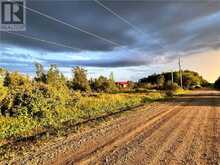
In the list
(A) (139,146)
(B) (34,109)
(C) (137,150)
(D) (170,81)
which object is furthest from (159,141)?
(D) (170,81)

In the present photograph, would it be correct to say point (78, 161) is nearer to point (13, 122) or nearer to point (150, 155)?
point (150, 155)

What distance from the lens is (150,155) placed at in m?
8.23

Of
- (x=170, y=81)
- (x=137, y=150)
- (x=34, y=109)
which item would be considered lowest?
(x=137, y=150)

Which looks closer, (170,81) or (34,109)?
(34,109)

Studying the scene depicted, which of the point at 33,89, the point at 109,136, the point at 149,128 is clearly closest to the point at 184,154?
the point at 109,136

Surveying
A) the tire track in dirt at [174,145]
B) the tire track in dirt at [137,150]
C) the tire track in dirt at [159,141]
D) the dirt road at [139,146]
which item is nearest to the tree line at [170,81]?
the tire track in dirt at [159,141]

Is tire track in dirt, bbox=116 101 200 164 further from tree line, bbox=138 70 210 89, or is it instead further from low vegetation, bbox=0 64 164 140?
tree line, bbox=138 70 210 89

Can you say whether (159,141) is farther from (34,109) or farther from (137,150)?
(34,109)

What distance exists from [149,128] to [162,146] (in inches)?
146

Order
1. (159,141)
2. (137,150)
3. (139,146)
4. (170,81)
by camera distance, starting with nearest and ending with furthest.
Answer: (137,150)
(139,146)
(159,141)
(170,81)

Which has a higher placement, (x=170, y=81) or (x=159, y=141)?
(x=170, y=81)

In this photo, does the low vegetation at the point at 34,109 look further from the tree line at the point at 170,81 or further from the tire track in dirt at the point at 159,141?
the tree line at the point at 170,81

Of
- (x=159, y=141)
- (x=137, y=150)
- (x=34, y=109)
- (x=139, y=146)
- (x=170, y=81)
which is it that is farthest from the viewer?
(x=170, y=81)

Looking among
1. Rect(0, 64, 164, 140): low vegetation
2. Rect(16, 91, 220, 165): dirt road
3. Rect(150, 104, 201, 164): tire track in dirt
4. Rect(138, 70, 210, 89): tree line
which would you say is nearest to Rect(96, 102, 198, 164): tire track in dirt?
Rect(16, 91, 220, 165): dirt road
